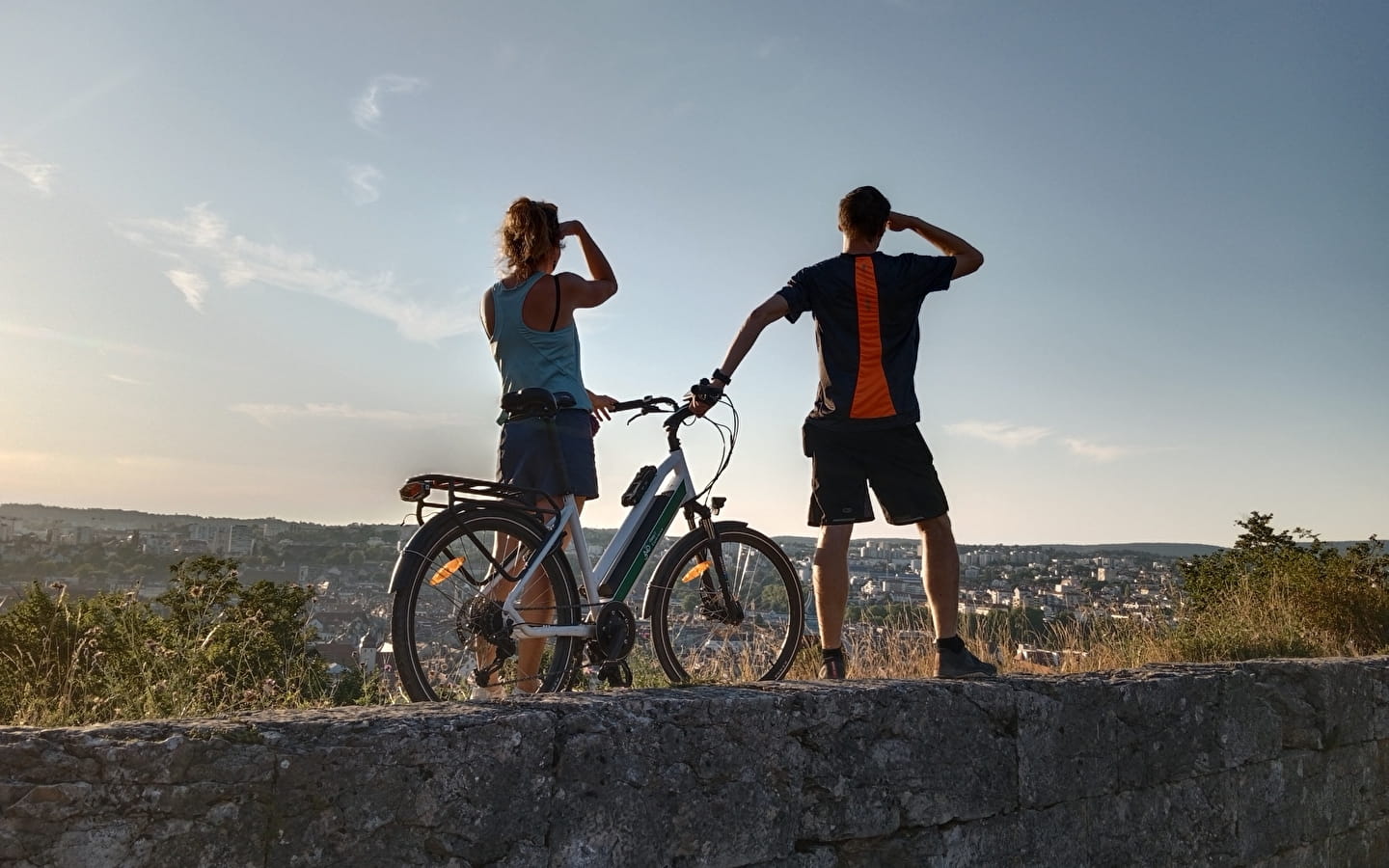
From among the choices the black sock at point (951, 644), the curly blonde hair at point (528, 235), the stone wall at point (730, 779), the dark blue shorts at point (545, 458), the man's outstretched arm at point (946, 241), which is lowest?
the stone wall at point (730, 779)

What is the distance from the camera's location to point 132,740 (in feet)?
5.41

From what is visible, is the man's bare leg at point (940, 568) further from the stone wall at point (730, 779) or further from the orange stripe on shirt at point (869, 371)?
the stone wall at point (730, 779)

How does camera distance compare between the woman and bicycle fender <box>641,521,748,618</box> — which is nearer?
the woman

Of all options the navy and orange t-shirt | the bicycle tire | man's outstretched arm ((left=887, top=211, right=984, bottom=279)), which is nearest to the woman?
the bicycle tire

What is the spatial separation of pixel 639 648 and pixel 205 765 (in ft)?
7.31

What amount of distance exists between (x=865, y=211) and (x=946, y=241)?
44 centimetres

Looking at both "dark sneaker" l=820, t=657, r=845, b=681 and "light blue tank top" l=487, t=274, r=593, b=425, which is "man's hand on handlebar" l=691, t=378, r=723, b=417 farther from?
"dark sneaker" l=820, t=657, r=845, b=681

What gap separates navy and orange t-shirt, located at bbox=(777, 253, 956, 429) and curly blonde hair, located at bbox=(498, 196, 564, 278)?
1058mm

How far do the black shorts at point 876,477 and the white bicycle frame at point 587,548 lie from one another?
0.59 m

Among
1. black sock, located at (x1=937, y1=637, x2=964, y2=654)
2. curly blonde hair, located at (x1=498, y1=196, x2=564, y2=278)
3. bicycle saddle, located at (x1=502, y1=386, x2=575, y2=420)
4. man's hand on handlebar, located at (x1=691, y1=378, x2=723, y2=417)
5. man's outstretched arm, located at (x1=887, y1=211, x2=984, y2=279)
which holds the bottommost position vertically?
black sock, located at (x1=937, y1=637, x2=964, y2=654)

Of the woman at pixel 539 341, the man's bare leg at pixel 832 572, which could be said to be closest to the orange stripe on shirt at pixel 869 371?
the man's bare leg at pixel 832 572

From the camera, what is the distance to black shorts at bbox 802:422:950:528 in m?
3.98

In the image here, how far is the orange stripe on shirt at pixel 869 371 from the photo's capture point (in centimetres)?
396

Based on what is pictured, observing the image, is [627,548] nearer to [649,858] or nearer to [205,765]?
[649,858]
